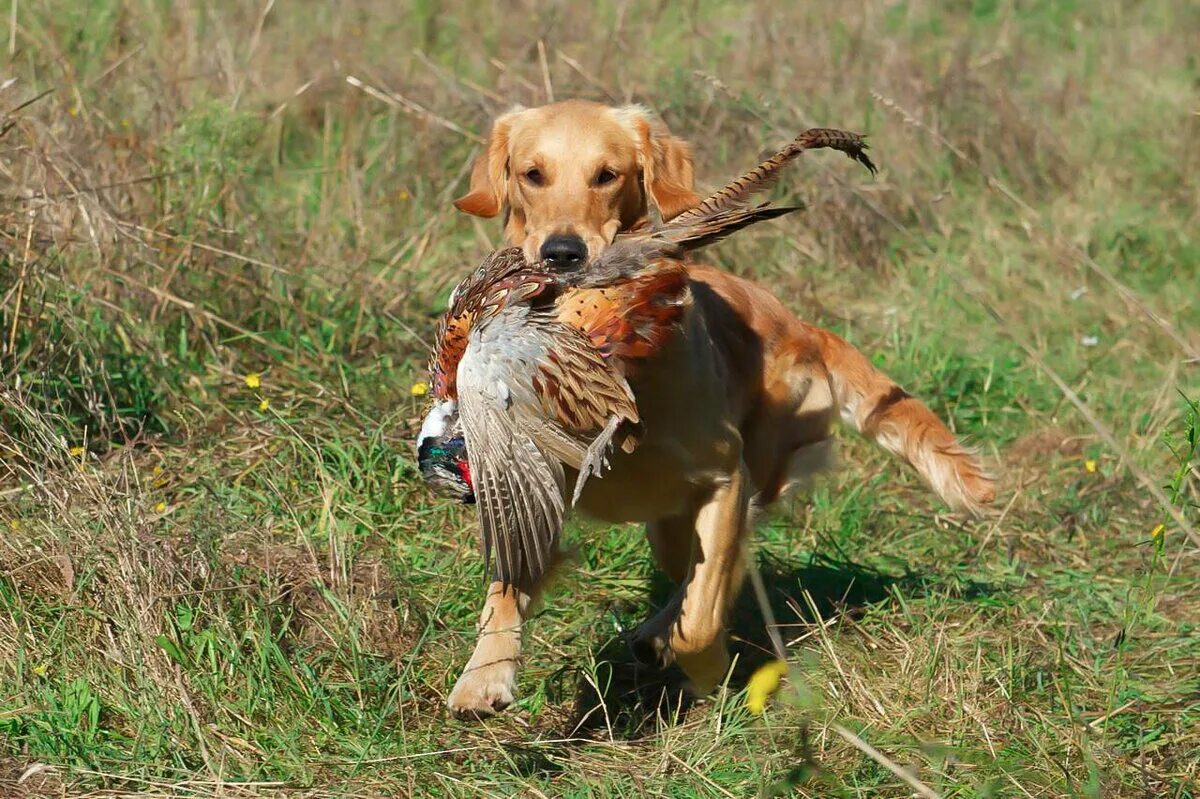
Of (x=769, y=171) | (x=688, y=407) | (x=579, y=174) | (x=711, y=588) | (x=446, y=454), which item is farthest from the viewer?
(x=579, y=174)

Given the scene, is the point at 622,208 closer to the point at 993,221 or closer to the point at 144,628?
the point at 144,628

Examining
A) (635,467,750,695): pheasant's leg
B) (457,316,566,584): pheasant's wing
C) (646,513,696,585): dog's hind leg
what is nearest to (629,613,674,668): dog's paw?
(646,513,696,585): dog's hind leg

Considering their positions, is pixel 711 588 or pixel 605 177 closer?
pixel 711 588

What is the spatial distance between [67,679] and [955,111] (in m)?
5.23

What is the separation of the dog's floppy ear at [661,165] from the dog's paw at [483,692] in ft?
4.43

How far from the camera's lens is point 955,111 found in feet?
23.2

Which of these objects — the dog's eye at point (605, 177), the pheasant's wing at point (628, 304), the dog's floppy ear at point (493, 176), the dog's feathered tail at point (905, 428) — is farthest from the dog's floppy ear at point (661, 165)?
the pheasant's wing at point (628, 304)

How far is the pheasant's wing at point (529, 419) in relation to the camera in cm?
262

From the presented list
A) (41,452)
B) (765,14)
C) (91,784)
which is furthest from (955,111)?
(91,784)

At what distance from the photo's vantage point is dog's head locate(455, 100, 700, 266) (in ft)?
12.2

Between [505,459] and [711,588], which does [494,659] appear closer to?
[711,588]

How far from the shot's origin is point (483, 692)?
3.17 m

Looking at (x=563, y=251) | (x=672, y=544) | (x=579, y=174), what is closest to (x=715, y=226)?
(x=563, y=251)

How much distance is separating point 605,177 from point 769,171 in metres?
0.87
